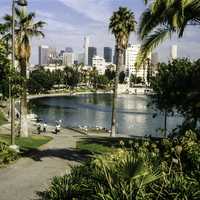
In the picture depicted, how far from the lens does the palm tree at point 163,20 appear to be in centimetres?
1271

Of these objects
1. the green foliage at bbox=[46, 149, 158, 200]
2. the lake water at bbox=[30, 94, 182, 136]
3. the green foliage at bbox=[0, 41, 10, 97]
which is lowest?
Result: the lake water at bbox=[30, 94, 182, 136]

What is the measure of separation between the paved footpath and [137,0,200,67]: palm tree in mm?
4074

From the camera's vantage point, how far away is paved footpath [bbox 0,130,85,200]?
1652 cm

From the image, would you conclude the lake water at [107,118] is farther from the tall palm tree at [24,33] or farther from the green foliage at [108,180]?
the green foliage at [108,180]

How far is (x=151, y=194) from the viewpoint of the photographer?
9.02 metres

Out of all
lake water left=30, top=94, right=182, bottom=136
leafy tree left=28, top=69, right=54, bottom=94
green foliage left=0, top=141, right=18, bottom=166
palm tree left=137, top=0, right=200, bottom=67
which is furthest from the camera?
leafy tree left=28, top=69, right=54, bottom=94

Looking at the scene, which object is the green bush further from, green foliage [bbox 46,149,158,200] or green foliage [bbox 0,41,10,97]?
green foliage [bbox 0,41,10,97]

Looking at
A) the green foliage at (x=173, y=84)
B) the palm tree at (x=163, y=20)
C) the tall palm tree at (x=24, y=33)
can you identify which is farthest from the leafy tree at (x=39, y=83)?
the palm tree at (x=163, y=20)

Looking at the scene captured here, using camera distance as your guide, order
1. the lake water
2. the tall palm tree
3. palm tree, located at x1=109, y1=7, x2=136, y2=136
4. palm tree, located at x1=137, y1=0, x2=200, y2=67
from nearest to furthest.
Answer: palm tree, located at x1=137, y1=0, x2=200, y2=67 < the tall palm tree < palm tree, located at x1=109, y1=7, x2=136, y2=136 < the lake water

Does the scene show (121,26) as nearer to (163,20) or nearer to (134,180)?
(163,20)

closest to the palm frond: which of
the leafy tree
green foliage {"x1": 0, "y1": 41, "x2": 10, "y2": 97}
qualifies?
green foliage {"x1": 0, "y1": 41, "x2": 10, "y2": 97}

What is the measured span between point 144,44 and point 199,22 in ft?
5.83

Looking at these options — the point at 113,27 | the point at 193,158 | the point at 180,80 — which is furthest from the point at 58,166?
the point at 113,27

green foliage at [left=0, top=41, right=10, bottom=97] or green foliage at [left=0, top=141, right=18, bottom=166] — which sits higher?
green foliage at [left=0, top=41, right=10, bottom=97]
